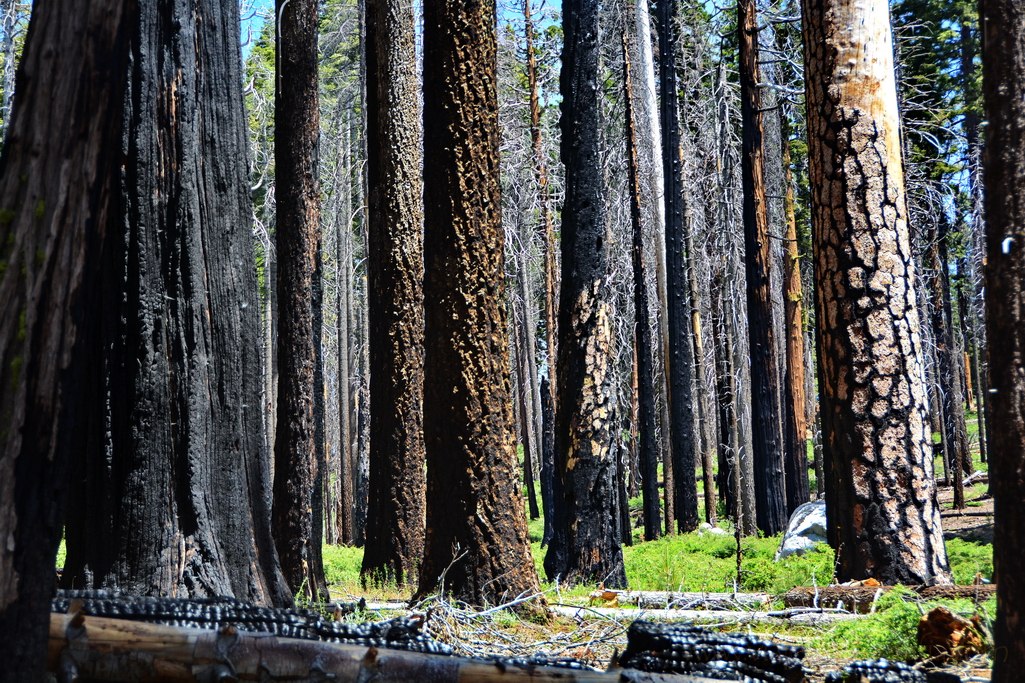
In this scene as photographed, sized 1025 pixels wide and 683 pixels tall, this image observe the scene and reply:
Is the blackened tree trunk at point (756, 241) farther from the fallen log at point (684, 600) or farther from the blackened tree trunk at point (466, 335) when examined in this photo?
the blackened tree trunk at point (466, 335)

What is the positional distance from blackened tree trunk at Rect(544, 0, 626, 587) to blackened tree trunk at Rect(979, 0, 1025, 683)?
720 centimetres

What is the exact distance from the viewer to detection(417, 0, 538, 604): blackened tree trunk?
636 cm

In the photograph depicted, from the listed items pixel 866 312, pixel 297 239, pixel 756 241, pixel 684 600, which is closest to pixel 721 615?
pixel 684 600

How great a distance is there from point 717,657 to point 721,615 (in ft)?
7.39

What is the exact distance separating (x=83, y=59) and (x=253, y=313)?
7.57 feet

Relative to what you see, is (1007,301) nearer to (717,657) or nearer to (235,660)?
(717,657)

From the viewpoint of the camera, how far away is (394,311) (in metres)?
9.79

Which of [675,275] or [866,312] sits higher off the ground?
[675,275]

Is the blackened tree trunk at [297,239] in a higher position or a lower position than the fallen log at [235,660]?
higher

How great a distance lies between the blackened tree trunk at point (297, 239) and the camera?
8602mm

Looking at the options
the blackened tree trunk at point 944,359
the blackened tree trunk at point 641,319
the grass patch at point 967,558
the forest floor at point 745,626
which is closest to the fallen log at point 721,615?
the forest floor at point 745,626

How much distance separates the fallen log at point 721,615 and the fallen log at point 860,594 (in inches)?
4.5

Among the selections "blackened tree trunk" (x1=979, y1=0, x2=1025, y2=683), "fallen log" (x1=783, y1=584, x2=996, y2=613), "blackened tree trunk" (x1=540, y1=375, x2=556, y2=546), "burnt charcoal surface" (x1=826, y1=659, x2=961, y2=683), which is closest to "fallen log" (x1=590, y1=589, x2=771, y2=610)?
"fallen log" (x1=783, y1=584, x2=996, y2=613)

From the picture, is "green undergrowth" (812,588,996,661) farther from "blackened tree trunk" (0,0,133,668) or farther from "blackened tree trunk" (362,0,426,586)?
"blackened tree trunk" (362,0,426,586)
